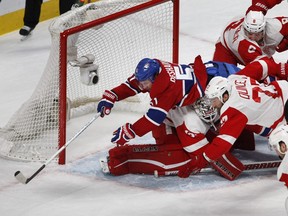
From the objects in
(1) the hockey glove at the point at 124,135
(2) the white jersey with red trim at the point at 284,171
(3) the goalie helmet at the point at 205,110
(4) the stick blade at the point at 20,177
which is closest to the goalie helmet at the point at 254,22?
(3) the goalie helmet at the point at 205,110

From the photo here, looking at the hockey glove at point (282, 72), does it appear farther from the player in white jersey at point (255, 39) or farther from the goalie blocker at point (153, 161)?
the goalie blocker at point (153, 161)

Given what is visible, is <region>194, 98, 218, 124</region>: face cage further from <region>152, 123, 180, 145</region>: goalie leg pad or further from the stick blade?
the stick blade

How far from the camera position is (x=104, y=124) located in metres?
6.21

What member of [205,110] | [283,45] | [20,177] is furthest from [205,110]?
[283,45]

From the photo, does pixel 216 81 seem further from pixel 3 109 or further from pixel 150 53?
pixel 3 109

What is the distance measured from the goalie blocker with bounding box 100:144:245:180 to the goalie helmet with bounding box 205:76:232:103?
→ 341 mm

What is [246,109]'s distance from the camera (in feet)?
17.1

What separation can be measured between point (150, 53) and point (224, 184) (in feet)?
4.05

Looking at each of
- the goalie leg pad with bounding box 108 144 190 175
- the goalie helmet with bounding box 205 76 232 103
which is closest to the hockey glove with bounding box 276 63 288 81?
the goalie helmet with bounding box 205 76 232 103

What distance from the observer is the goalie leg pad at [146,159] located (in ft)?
17.8

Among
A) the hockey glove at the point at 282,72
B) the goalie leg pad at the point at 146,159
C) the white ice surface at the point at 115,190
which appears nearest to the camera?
the white ice surface at the point at 115,190

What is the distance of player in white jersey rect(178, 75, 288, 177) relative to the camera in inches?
202

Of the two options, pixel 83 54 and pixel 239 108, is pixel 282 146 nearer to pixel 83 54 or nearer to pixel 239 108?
pixel 239 108

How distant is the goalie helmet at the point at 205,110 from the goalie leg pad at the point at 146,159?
19 cm
